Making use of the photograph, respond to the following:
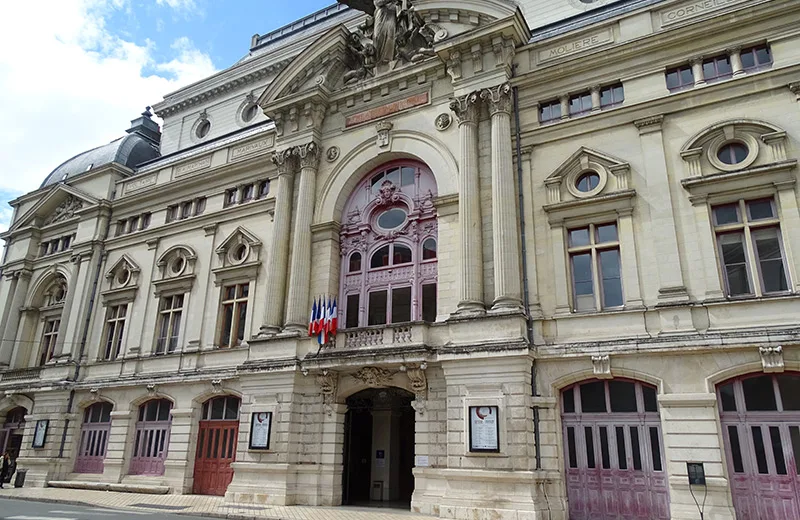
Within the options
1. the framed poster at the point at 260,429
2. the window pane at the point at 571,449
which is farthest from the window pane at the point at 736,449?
the framed poster at the point at 260,429

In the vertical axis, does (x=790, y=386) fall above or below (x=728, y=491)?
above

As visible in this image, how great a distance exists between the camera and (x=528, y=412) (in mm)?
16047

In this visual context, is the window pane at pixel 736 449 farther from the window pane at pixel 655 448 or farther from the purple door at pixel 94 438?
the purple door at pixel 94 438

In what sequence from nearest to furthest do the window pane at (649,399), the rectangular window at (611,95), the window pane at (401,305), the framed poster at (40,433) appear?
the window pane at (649,399)
the rectangular window at (611,95)
the window pane at (401,305)
the framed poster at (40,433)

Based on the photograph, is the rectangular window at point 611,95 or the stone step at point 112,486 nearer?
the rectangular window at point 611,95

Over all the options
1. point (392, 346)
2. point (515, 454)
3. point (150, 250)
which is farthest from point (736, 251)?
point (150, 250)

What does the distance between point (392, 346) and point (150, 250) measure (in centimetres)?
1534

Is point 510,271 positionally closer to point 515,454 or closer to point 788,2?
point 515,454

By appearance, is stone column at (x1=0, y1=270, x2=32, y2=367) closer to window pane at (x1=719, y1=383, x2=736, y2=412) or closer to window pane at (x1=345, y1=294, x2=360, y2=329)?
window pane at (x1=345, y1=294, x2=360, y2=329)

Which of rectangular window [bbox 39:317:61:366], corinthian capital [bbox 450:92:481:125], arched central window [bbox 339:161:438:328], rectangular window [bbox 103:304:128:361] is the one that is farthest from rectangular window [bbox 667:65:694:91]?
rectangular window [bbox 39:317:61:366]

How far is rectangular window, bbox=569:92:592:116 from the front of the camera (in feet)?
61.8

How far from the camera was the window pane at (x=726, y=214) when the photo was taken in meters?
15.8

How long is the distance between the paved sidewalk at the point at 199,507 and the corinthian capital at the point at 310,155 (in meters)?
12.4

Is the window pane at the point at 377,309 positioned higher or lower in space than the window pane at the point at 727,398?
higher
